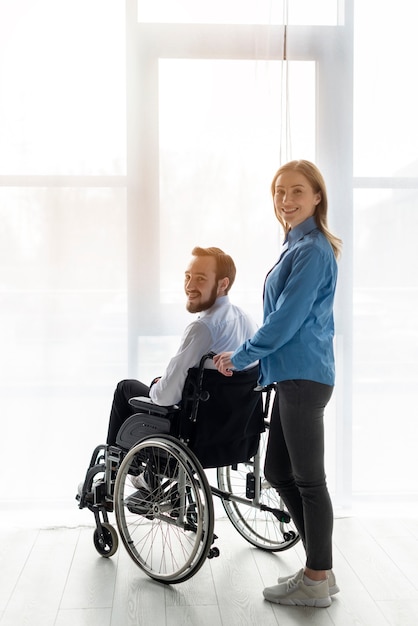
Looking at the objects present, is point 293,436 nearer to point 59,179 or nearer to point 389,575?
point 389,575

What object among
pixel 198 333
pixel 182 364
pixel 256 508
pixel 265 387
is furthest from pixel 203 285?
pixel 256 508

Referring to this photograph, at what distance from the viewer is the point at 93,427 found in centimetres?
336

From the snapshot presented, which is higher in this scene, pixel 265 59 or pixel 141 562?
pixel 265 59

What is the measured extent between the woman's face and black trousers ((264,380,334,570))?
525mm

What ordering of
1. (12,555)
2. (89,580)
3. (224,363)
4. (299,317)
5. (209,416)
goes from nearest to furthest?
1. (299,317)
2. (224,363)
3. (209,416)
4. (89,580)
5. (12,555)

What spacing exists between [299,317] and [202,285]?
0.52 m

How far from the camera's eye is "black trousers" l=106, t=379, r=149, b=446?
111 inches

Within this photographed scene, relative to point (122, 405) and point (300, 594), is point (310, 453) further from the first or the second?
point (122, 405)

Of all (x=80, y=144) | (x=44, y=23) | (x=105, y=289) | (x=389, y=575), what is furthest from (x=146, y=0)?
(x=389, y=575)

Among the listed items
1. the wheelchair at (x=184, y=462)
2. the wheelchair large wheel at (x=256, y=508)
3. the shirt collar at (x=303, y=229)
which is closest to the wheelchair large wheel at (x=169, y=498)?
the wheelchair at (x=184, y=462)

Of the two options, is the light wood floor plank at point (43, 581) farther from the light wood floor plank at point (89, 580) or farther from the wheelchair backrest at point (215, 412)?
the wheelchair backrest at point (215, 412)

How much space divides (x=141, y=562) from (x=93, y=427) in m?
0.81

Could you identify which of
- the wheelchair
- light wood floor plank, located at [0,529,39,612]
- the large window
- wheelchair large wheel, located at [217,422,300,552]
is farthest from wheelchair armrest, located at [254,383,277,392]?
light wood floor plank, located at [0,529,39,612]

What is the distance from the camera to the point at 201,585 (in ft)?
8.71
